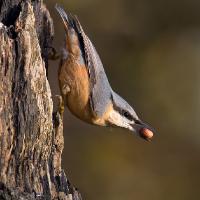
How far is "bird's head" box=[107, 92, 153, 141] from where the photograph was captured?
6.99m

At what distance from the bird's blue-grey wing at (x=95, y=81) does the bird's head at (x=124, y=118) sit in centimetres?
16

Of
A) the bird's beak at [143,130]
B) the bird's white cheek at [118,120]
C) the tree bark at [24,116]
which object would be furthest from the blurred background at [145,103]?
the tree bark at [24,116]

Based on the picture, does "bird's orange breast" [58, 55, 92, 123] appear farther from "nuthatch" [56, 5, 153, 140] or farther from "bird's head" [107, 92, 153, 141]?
"bird's head" [107, 92, 153, 141]

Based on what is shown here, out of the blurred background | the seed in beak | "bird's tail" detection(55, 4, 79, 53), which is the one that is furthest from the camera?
the blurred background

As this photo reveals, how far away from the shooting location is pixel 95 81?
6723mm

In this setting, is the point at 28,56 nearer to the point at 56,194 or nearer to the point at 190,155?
the point at 56,194

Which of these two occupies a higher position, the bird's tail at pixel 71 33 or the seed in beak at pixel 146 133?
the bird's tail at pixel 71 33

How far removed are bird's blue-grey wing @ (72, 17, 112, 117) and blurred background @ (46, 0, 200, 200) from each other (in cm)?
335

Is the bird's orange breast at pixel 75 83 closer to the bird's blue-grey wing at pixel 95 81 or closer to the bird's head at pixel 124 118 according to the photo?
the bird's blue-grey wing at pixel 95 81

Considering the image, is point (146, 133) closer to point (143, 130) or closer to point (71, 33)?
point (143, 130)

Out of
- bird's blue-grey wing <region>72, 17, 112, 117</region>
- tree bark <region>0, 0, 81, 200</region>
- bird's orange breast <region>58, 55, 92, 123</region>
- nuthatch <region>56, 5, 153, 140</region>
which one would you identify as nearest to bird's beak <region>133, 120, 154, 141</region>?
nuthatch <region>56, 5, 153, 140</region>

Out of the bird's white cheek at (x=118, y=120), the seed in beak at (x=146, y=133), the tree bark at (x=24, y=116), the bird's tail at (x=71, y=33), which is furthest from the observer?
the bird's white cheek at (x=118, y=120)

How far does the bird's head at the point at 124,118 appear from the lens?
699 cm

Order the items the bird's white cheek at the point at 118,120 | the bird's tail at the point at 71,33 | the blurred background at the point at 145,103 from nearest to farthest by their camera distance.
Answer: the bird's tail at the point at 71,33 < the bird's white cheek at the point at 118,120 < the blurred background at the point at 145,103
